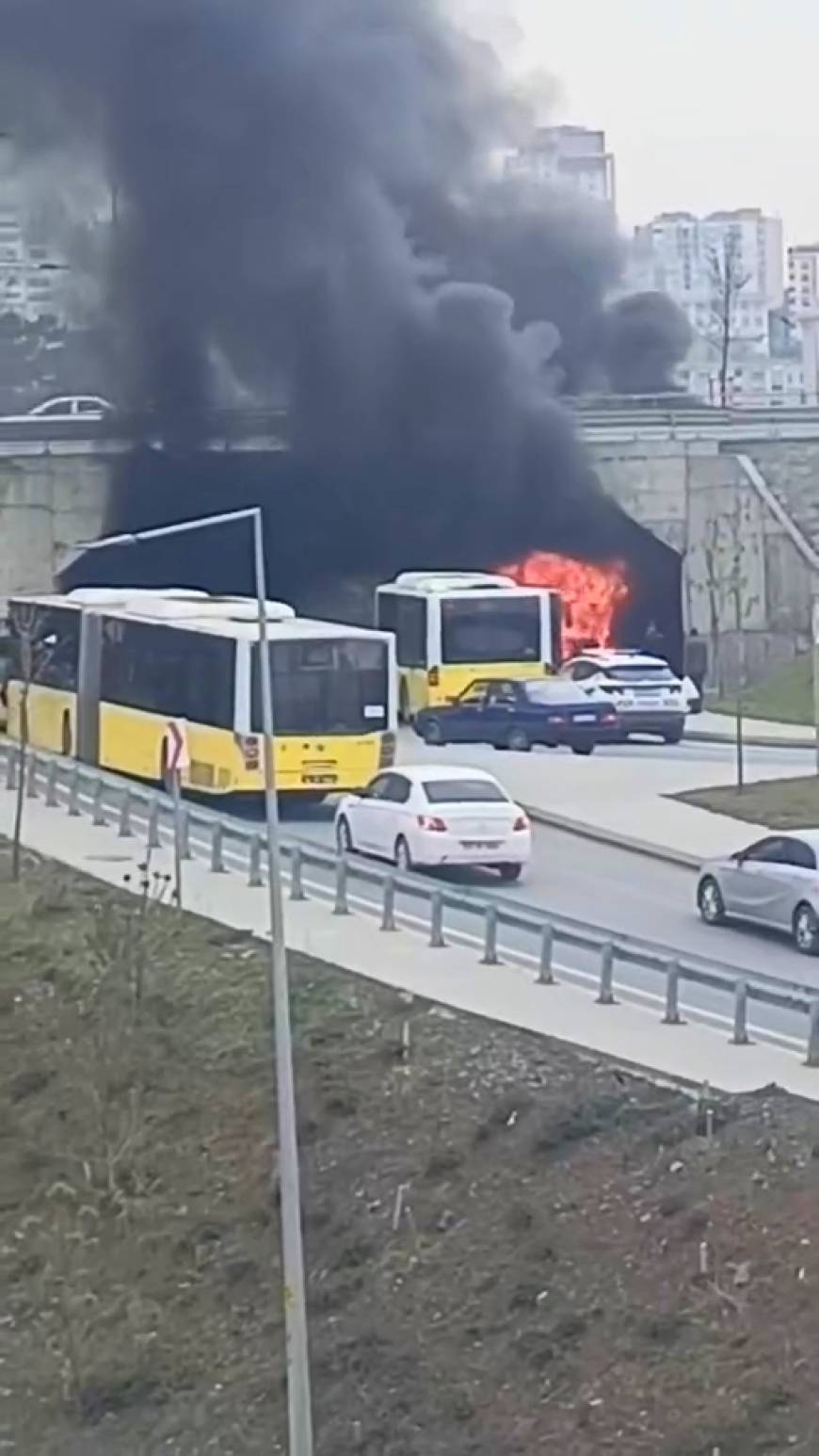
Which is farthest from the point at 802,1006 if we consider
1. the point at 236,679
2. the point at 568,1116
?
the point at 236,679

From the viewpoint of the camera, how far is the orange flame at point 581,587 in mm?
61438

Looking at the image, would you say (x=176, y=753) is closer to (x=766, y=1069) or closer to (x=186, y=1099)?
(x=186, y=1099)

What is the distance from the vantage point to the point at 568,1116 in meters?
21.0

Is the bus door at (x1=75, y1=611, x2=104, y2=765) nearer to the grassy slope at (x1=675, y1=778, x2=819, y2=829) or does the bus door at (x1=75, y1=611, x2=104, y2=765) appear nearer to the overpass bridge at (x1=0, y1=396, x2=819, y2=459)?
the grassy slope at (x1=675, y1=778, x2=819, y2=829)

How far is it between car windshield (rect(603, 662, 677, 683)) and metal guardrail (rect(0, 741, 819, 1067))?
12.8 m

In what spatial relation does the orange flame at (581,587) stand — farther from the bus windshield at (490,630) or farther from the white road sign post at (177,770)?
the white road sign post at (177,770)

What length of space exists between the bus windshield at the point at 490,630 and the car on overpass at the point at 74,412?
14.7 metres

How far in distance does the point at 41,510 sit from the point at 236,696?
26.3m

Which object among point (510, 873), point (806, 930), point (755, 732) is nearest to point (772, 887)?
point (806, 930)

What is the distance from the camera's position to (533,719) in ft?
155

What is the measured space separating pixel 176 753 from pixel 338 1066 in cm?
1067

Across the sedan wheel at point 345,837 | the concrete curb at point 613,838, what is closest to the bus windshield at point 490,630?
the concrete curb at point 613,838

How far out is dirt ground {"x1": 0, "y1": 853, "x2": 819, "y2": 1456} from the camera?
17.4 m

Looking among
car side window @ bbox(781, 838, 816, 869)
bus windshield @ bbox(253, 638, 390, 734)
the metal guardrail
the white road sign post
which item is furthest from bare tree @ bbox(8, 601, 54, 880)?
car side window @ bbox(781, 838, 816, 869)
